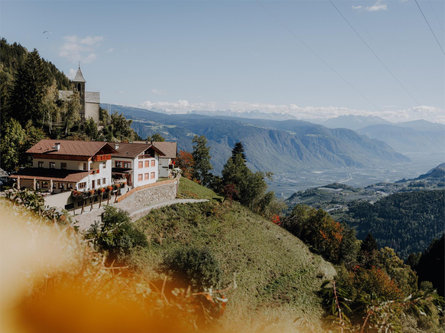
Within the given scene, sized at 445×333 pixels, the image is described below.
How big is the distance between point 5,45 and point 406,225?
195437mm

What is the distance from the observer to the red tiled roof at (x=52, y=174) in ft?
89.9

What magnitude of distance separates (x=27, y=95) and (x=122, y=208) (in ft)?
90.3

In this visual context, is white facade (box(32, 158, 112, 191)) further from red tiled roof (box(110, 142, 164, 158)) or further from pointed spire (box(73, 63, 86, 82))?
pointed spire (box(73, 63, 86, 82))

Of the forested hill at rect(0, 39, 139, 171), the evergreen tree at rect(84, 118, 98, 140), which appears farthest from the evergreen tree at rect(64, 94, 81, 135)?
the evergreen tree at rect(84, 118, 98, 140)

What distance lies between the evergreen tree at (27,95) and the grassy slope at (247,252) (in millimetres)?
26980

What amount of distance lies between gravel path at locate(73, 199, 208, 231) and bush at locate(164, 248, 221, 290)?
637cm

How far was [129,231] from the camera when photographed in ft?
77.3

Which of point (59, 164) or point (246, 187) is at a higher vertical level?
point (59, 164)

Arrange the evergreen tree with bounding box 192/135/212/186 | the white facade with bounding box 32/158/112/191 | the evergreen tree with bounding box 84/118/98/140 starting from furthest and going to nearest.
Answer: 1. the evergreen tree with bounding box 192/135/212/186
2. the evergreen tree with bounding box 84/118/98/140
3. the white facade with bounding box 32/158/112/191

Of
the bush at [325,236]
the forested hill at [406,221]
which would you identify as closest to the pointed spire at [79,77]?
the bush at [325,236]

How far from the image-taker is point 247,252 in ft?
107

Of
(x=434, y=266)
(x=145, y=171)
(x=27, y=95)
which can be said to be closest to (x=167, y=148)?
(x=145, y=171)

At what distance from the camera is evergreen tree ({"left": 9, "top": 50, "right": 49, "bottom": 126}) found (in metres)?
43.9

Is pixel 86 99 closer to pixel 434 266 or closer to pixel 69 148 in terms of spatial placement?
pixel 69 148
